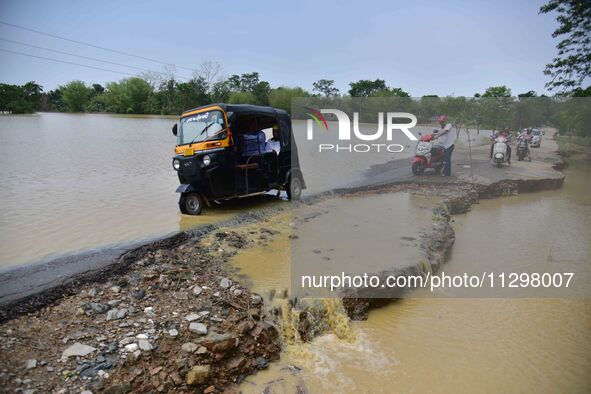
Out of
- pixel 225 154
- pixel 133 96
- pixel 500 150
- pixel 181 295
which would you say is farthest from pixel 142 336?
pixel 133 96

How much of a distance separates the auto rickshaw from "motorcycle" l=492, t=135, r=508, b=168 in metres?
5.10

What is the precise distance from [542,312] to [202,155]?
21.3ft

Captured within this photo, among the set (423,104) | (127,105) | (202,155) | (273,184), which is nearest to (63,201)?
(202,155)

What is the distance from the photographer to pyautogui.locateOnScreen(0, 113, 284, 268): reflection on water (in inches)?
254

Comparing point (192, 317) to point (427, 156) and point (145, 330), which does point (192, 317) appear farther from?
point (427, 156)

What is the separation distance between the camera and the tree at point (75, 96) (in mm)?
64062

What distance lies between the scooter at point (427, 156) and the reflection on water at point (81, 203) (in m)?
3.96

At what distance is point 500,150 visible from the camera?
903cm

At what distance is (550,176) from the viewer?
9.88 metres

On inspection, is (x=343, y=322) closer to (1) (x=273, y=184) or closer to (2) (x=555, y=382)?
(2) (x=555, y=382)

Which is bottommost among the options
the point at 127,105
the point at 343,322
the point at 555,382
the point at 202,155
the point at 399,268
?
the point at 555,382

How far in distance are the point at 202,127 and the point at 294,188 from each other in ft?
8.92

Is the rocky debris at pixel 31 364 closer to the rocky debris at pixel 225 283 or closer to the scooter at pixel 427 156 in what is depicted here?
the rocky debris at pixel 225 283

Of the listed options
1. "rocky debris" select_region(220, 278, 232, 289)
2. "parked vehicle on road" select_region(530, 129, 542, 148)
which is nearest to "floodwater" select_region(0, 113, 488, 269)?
"rocky debris" select_region(220, 278, 232, 289)
